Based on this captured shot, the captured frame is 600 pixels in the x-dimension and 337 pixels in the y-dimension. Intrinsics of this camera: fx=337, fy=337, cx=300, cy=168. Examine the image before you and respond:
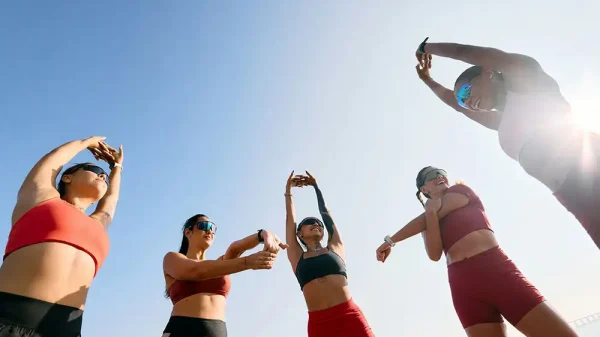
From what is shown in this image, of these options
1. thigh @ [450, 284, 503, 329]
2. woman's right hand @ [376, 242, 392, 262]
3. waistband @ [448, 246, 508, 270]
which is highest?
woman's right hand @ [376, 242, 392, 262]

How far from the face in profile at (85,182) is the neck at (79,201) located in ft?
0.12

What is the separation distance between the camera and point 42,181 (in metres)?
3.17

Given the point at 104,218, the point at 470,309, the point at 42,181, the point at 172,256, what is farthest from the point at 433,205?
the point at 42,181

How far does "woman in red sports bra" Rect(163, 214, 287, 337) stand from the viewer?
3.42m

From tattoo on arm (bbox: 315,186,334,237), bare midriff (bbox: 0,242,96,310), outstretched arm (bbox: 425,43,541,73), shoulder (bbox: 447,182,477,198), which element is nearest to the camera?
bare midriff (bbox: 0,242,96,310)

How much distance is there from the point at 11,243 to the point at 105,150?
78.5 inches

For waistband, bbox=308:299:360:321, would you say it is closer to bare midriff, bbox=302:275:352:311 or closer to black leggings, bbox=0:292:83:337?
bare midriff, bbox=302:275:352:311

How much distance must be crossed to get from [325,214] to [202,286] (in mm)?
3290

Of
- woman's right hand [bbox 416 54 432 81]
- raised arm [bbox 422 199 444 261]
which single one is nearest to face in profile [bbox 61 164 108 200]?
raised arm [bbox 422 199 444 261]

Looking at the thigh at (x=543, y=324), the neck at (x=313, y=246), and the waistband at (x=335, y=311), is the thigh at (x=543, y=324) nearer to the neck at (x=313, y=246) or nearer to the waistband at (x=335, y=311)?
the waistband at (x=335, y=311)

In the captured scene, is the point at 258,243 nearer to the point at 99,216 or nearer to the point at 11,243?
the point at 99,216

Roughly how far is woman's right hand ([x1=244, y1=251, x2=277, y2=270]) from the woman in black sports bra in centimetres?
209

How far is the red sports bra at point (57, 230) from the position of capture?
9.17 feet

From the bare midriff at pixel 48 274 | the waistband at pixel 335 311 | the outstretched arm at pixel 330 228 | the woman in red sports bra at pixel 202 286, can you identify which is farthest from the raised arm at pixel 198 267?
the outstretched arm at pixel 330 228
